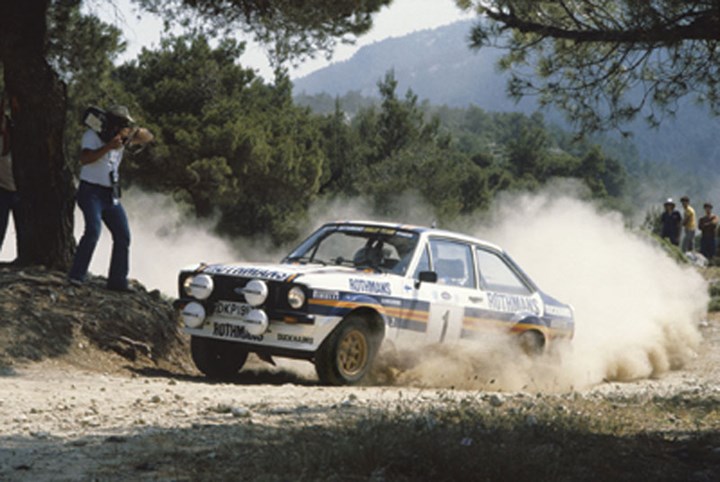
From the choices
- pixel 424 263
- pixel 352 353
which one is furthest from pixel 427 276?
pixel 352 353

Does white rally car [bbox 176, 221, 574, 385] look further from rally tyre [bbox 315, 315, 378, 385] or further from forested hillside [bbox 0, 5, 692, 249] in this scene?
forested hillside [bbox 0, 5, 692, 249]

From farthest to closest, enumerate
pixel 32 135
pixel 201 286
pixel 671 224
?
pixel 671 224, pixel 32 135, pixel 201 286

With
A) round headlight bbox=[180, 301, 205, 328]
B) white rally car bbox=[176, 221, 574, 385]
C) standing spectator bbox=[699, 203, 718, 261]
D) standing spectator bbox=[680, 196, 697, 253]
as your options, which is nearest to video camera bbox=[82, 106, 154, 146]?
white rally car bbox=[176, 221, 574, 385]

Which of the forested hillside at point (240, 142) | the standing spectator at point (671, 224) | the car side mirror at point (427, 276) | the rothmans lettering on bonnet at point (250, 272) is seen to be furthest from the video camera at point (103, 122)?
the standing spectator at point (671, 224)

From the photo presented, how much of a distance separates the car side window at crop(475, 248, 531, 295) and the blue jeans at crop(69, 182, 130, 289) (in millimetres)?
3694

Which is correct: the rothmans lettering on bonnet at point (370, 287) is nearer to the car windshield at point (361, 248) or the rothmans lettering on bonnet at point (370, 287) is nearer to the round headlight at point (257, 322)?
the car windshield at point (361, 248)

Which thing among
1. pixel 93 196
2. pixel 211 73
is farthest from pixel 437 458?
pixel 211 73

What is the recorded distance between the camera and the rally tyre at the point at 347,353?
9805 mm

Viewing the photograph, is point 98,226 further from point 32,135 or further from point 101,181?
point 32,135

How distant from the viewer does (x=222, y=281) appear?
1018 centimetres

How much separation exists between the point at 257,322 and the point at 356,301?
0.91m

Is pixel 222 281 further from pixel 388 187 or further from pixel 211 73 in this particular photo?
pixel 388 187

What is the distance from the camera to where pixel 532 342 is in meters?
11.9

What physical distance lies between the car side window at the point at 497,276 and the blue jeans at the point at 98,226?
369cm
